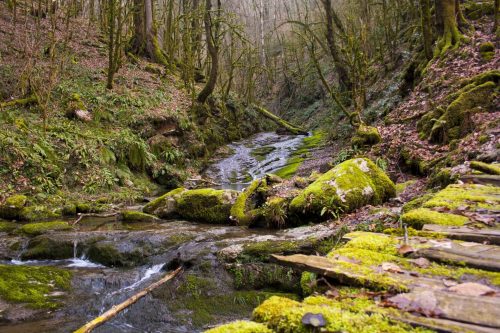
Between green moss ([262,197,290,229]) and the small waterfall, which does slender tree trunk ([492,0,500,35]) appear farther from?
the small waterfall

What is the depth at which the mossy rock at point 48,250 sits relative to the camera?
697cm

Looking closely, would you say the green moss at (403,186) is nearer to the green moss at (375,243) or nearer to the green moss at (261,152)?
the green moss at (375,243)

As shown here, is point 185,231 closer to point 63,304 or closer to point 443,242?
point 63,304

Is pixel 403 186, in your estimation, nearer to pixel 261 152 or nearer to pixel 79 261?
pixel 79 261

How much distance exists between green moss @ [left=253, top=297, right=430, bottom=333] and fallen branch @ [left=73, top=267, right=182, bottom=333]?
10.8 ft

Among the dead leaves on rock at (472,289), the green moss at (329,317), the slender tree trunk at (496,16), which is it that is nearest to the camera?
the green moss at (329,317)

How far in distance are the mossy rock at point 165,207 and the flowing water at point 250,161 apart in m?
4.62

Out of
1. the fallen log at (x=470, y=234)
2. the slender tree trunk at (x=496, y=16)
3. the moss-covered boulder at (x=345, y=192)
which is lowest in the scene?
the moss-covered boulder at (x=345, y=192)

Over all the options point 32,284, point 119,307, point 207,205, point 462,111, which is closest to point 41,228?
point 32,284

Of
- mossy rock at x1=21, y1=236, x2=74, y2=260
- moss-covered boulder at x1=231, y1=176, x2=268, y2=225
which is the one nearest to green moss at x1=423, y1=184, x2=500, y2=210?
moss-covered boulder at x1=231, y1=176, x2=268, y2=225

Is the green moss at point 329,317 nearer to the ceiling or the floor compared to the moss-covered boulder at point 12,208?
nearer to the ceiling

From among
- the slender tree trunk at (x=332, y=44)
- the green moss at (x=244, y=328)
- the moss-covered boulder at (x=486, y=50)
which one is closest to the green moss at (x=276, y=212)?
the green moss at (x=244, y=328)

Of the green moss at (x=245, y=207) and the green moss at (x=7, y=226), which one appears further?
the green moss at (x=245, y=207)

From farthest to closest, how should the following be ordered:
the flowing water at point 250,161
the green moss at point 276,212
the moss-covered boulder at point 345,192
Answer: the flowing water at point 250,161 < the green moss at point 276,212 < the moss-covered boulder at point 345,192
